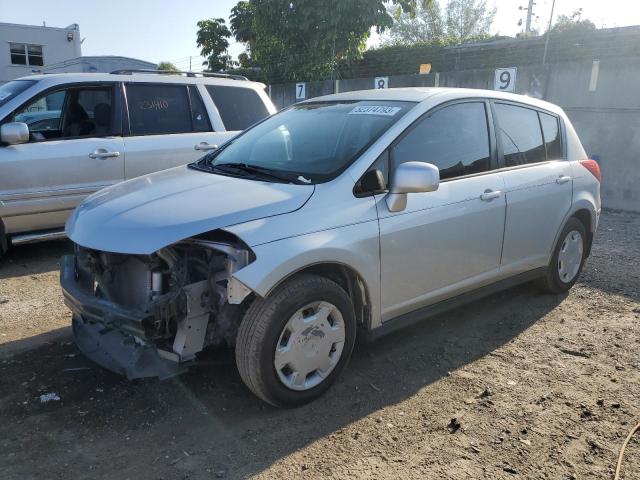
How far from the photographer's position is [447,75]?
39.3ft

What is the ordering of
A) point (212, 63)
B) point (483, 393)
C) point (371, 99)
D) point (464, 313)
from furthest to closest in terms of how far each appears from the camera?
point (212, 63), point (464, 313), point (371, 99), point (483, 393)

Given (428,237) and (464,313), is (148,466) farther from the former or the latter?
(464,313)

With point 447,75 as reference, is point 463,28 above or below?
above

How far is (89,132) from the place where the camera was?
598cm

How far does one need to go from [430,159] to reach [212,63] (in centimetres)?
3691

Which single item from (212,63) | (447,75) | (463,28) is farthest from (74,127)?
(463,28)

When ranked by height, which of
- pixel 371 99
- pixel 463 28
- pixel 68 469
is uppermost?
pixel 463 28

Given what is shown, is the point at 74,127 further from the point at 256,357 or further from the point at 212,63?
the point at 212,63

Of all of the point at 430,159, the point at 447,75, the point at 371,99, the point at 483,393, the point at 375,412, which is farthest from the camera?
the point at 447,75

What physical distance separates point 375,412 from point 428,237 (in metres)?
1.16

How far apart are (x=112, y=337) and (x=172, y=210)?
3.14ft

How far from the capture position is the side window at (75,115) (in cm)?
594

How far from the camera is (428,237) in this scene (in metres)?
3.59

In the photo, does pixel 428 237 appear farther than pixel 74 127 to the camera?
No
